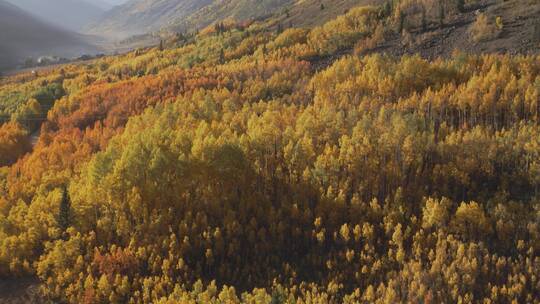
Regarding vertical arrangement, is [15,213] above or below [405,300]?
above

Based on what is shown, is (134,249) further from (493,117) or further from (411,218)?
(493,117)

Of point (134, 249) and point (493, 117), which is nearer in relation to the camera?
point (134, 249)

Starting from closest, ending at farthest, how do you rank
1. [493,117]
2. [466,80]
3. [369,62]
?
[493,117] < [466,80] < [369,62]

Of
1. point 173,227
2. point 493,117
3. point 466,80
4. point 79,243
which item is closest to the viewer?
point 79,243

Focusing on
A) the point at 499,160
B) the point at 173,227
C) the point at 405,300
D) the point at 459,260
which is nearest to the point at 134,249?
the point at 173,227

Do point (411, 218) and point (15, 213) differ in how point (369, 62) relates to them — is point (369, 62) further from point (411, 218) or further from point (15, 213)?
point (15, 213)

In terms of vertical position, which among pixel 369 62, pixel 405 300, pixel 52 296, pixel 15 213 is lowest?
pixel 405 300

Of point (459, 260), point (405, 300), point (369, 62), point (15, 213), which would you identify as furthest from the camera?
point (369, 62)

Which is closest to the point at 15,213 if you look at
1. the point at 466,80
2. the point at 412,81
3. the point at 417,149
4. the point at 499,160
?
the point at 417,149

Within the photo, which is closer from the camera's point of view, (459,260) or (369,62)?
(459,260)
